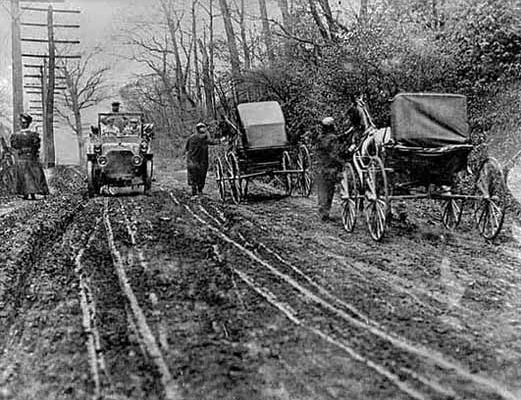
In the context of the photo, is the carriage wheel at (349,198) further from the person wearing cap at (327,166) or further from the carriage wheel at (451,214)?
the carriage wheel at (451,214)

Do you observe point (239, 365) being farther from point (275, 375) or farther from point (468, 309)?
point (468, 309)

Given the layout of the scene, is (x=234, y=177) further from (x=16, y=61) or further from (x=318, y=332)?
(x=16, y=61)

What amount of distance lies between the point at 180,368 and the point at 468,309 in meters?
2.78

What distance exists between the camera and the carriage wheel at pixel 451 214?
10.3m

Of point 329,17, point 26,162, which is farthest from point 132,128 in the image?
point 329,17

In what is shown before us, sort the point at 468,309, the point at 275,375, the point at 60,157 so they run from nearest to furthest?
the point at 275,375
the point at 468,309
the point at 60,157

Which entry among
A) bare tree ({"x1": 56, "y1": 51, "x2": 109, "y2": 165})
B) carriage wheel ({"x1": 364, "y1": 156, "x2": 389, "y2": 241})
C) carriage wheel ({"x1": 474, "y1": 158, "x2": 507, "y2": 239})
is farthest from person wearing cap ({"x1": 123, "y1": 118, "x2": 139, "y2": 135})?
bare tree ({"x1": 56, "y1": 51, "x2": 109, "y2": 165})

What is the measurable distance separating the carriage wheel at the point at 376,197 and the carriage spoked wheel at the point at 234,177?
178 inches

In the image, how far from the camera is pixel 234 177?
14.2 m

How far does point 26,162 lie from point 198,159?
13.9 ft

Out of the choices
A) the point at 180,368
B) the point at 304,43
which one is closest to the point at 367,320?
the point at 180,368

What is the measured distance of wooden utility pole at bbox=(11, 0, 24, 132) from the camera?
25.5 m

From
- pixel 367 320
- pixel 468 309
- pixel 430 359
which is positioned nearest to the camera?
pixel 430 359

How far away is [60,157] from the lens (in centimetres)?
8331
